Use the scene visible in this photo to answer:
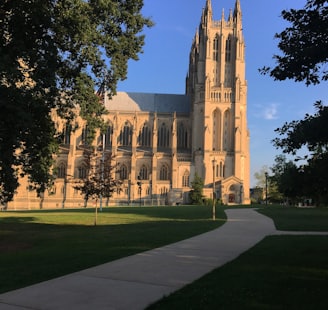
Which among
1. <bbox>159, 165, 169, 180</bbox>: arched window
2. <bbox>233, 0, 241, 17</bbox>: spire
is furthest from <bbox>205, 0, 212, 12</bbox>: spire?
<bbox>159, 165, 169, 180</bbox>: arched window

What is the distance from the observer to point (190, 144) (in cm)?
9700

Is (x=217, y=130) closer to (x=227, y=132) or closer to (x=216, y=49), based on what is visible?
(x=227, y=132)

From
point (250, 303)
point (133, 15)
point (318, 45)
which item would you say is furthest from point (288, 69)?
point (133, 15)

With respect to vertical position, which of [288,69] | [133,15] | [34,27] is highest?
[133,15]

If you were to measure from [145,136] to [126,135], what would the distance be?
4.90 meters

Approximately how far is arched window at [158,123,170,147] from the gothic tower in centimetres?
751

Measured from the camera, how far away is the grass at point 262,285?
21.0ft

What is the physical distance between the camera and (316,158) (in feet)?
29.8

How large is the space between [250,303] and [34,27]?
1487 centimetres

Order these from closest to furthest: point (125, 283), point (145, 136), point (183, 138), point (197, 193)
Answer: point (125, 283) → point (197, 193) → point (183, 138) → point (145, 136)

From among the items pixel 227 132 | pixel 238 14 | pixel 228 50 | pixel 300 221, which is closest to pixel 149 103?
pixel 228 50

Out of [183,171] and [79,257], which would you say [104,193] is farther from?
[183,171]

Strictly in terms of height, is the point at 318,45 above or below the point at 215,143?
below

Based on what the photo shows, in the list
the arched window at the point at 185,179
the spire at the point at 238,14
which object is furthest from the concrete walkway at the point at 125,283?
the spire at the point at 238,14
